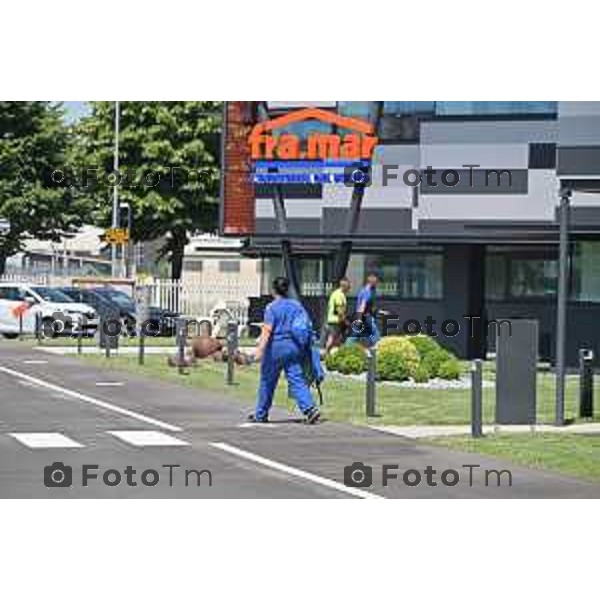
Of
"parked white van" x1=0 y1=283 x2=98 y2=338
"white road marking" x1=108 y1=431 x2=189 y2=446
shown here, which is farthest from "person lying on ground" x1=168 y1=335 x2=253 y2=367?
"parked white van" x1=0 y1=283 x2=98 y2=338

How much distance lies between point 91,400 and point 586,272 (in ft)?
43.8

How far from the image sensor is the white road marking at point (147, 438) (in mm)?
17078

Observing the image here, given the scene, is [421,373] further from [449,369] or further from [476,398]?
[476,398]

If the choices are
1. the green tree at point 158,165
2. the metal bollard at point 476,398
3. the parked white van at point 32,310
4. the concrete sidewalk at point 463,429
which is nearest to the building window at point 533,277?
the parked white van at point 32,310

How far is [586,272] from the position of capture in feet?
107

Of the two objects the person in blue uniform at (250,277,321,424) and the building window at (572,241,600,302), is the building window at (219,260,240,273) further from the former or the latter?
the person in blue uniform at (250,277,321,424)

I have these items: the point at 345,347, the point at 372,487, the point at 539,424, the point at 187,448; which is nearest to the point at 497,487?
the point at 372,487

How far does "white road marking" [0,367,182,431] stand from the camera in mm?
19391

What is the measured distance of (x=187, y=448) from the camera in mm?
16609

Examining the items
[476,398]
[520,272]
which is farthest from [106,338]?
[476,398]

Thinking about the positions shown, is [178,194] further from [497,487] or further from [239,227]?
[497,487]

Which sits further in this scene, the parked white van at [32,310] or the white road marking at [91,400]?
the parked white van at [32,310]

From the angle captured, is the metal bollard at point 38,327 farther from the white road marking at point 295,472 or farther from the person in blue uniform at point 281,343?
the white road marking at point 295,472

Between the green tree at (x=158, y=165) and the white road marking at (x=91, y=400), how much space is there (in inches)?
924
